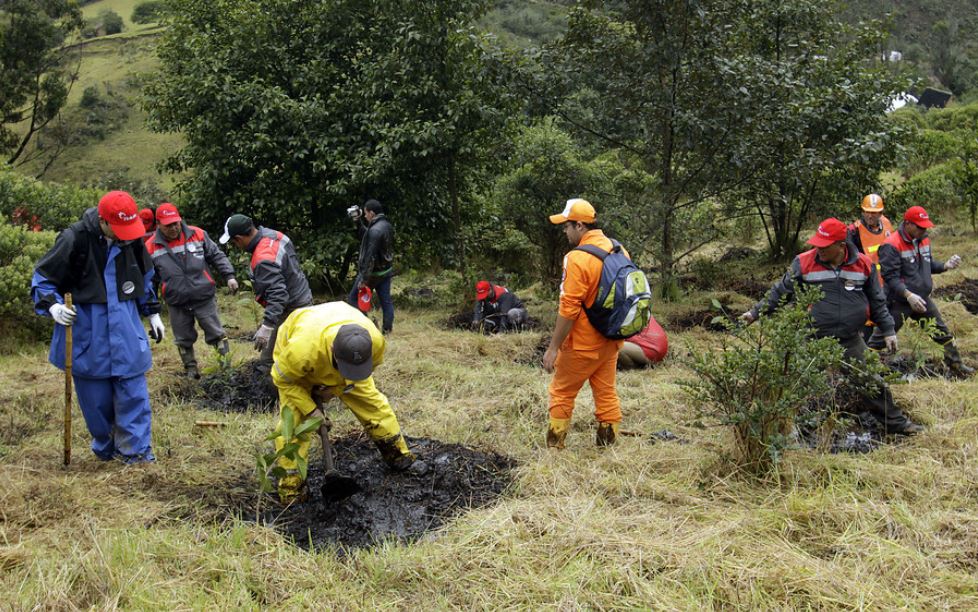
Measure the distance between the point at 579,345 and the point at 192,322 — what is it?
12.4 feet

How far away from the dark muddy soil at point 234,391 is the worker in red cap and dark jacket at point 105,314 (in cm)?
120

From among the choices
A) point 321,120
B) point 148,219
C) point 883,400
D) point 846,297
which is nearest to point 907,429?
point 883,400

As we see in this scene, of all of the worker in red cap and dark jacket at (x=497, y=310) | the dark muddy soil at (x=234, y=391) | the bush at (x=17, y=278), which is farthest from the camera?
the worker in red cap and dark jacket at (x=497, y=310)

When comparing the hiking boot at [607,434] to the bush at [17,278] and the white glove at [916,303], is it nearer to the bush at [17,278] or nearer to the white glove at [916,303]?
the white glove at [916,303]

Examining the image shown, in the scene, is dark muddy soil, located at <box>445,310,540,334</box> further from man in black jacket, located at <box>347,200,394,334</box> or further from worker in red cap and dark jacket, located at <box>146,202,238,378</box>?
worker in red cap and dark jacket, located at <box>146,202,238,378</box>

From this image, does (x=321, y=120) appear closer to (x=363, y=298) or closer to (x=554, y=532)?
(x=363, y=298)

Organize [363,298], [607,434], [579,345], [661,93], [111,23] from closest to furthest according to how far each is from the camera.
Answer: [579,345], [607,434], [363,298], [661,93], [111,23]

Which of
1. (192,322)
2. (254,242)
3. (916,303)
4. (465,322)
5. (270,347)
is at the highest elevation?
(254,242)

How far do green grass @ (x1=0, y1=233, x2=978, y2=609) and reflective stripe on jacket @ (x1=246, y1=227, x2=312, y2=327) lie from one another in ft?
3.02

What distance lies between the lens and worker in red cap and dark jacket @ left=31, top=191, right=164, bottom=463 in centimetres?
396

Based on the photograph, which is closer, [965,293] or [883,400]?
[883,400]

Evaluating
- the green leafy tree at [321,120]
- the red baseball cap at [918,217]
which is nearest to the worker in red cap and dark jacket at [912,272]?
the red baseball cap at [918,217]

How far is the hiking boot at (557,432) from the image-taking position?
14.5ft

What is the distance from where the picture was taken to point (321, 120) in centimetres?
1049
